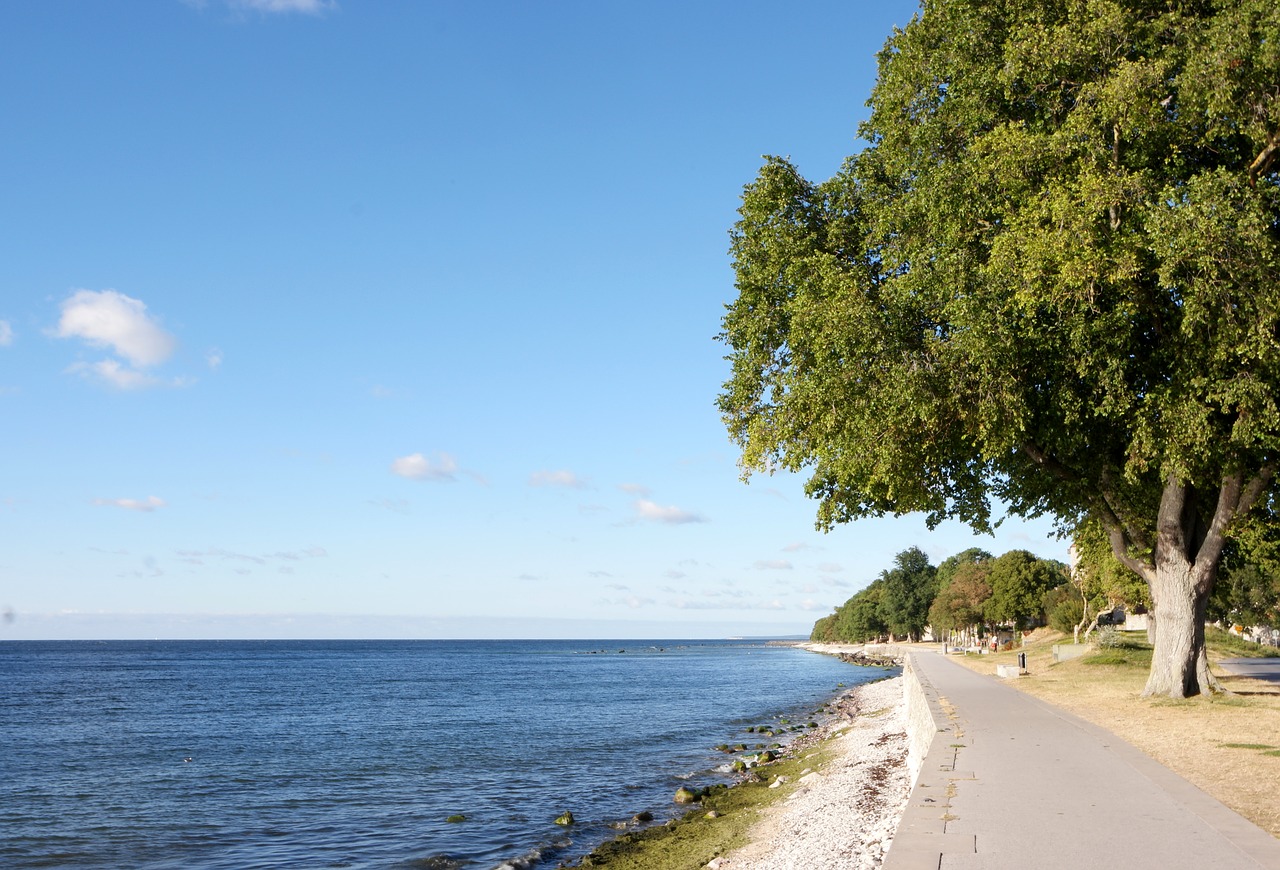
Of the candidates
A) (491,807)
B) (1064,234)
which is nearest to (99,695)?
(491,807)

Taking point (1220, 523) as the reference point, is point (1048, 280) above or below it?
above

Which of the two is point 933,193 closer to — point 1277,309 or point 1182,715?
point 1277,309

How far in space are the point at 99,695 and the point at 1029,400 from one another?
69.2m

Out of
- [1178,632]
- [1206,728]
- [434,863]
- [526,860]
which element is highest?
[1178,632]

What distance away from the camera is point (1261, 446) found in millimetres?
18203

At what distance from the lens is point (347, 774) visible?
28.7 meters

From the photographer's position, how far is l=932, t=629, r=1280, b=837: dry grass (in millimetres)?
10930

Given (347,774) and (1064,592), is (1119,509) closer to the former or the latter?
(347,774)

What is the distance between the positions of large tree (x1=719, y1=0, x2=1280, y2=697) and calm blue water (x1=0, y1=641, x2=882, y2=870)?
9939mm

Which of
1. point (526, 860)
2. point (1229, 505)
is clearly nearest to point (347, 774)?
point (526, 860)

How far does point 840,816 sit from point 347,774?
18.9 m

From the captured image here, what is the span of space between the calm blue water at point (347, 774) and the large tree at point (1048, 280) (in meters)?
9.94

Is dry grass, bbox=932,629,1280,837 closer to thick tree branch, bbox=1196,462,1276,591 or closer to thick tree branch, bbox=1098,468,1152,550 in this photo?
thick tree branch, bbox=1196,462,1276,591

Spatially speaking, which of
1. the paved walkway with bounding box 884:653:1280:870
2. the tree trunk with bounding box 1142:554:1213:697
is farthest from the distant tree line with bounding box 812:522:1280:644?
the paved walkway with bounding box 884:653:1280:870
